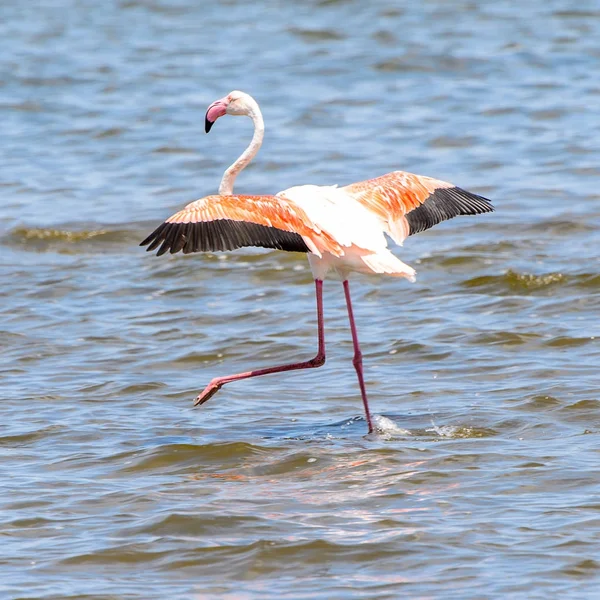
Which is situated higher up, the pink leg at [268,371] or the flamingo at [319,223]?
the flamingo at [319,223]

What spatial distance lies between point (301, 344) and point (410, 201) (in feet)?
5.20

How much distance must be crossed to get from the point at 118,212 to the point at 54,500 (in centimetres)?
725

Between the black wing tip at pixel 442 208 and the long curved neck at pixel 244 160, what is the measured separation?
1.17 meters

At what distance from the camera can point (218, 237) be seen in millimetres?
6898

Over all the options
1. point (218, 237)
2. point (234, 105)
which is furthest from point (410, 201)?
point (218, 237)

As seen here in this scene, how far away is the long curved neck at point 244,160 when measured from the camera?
7973 mm

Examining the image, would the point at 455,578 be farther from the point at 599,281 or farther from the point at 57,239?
the point at 57,239

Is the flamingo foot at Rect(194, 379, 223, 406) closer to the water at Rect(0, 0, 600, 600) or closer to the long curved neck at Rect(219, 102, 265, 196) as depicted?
the water at Rect(0, 0, 600, 600)

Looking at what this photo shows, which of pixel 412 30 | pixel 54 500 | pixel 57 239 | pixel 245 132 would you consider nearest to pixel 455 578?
pixel 54 500

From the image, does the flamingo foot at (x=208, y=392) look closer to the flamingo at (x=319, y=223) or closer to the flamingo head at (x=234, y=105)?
the flamingo at (x=319, y=223)

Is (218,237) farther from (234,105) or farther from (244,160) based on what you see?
(234,105)

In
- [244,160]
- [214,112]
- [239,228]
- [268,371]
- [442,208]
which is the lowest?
[268,371]

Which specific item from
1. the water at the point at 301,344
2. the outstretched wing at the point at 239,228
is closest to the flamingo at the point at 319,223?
the outstretched wing at the point at 239,228

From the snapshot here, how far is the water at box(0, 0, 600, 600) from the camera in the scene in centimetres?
546
